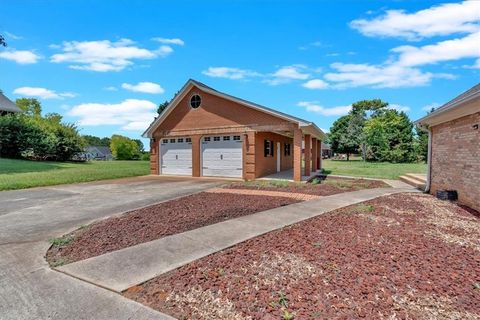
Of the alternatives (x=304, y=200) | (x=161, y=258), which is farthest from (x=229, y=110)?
(x=161, y=258)

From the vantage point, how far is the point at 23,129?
79.4 feet

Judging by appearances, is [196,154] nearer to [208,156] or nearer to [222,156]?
[208,156]

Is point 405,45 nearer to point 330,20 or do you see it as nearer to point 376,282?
point 330,20

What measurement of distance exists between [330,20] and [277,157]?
Answer: 347 inches

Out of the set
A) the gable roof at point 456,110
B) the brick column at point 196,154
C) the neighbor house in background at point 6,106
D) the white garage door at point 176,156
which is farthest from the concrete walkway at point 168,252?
the neighbor house in background at point 6,106

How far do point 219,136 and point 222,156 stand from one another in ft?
3.68

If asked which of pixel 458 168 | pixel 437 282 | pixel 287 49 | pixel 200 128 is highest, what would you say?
pixel 287 49

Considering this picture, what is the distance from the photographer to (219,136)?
15102mm

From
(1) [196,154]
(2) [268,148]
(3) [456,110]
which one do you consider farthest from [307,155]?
(3) [456,110]

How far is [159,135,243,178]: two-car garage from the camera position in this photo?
48.0ft

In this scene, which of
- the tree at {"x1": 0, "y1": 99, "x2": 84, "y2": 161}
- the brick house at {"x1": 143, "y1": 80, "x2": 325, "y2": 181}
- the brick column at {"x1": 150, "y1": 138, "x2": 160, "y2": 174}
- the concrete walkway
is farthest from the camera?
the tree at {"x1": 0, "y1": 99, "x2": 84, "y2": 161}

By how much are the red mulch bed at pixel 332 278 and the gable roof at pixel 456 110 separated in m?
3.39

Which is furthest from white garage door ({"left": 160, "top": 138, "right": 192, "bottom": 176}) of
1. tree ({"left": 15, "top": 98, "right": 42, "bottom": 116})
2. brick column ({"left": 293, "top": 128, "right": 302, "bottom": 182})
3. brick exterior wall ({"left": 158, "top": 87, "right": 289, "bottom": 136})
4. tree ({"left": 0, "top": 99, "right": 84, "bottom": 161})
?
tree ({"left": 15, "top": 98, "right": 42, "bottom": 116})

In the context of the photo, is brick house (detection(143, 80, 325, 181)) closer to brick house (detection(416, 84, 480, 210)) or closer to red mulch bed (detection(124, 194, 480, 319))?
brick house (detection(416, 84, 480, 210))
